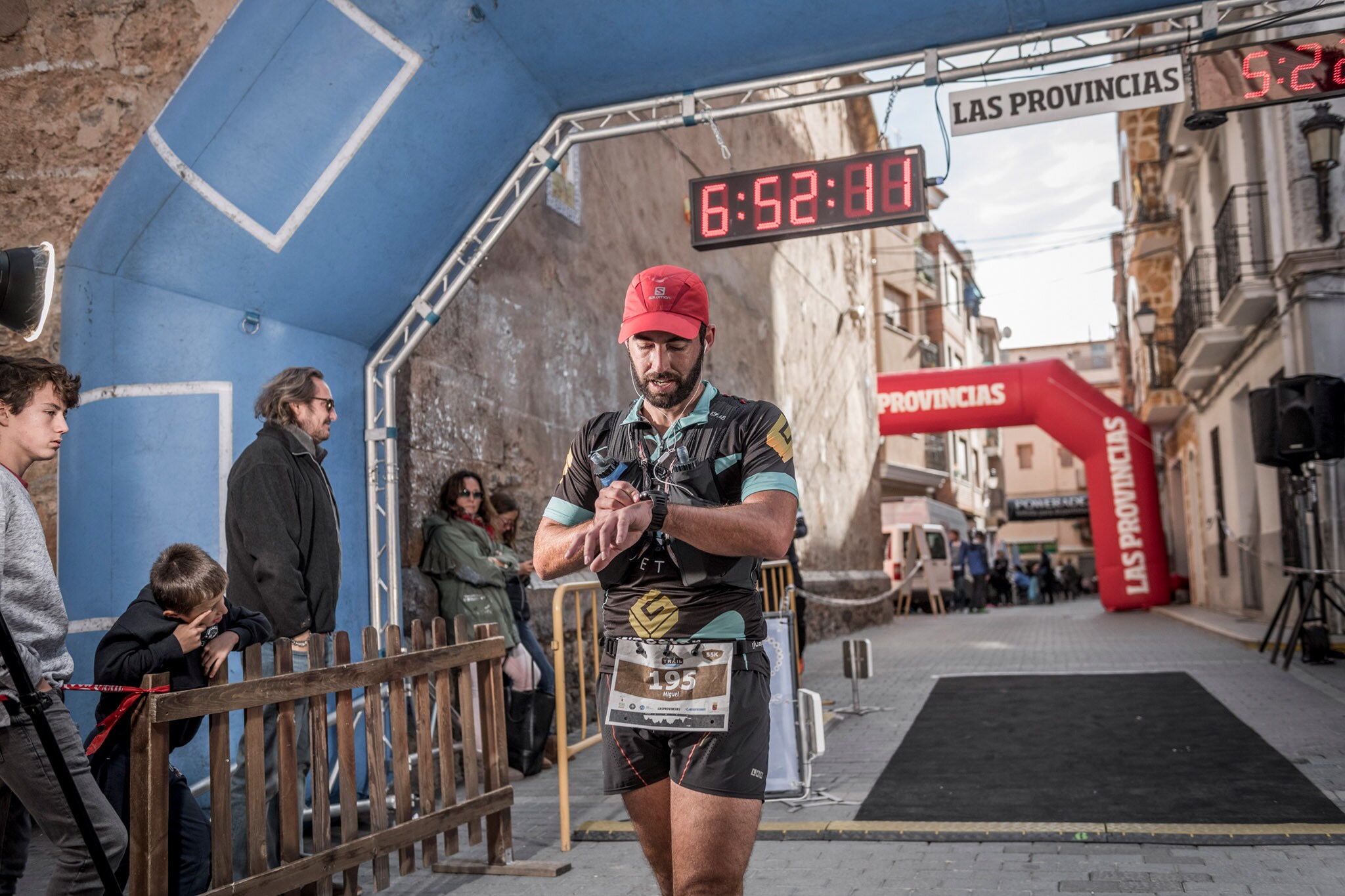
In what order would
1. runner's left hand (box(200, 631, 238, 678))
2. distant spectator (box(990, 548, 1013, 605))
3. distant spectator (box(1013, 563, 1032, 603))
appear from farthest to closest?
1. distant spectator (box(1013, 563, 1032, 603))
2. distant spectator (box(990, 548, 1013, 605))
3. runner's left hand (box(200, 631, 238, 678))

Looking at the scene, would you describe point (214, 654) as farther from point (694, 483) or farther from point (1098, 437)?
point (1098, 437)

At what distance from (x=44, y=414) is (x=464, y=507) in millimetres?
3820

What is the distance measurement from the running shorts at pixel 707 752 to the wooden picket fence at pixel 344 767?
5.23ft

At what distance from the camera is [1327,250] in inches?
515

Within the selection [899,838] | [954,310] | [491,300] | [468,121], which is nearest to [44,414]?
[468,121]

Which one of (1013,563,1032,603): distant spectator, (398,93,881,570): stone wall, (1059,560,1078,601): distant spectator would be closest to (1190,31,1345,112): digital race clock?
(398,93,881,570): stone wall

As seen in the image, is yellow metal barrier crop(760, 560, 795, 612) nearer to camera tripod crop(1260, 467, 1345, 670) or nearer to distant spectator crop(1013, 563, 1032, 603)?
camera tripod crop(1260, 467, 1345, 670)

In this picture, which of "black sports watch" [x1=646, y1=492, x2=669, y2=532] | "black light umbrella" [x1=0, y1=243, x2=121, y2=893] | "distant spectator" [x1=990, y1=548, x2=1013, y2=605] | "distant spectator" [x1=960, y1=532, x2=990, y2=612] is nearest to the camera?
"black sports watch" [x1=646, y1=492, x2=669, y2=532]

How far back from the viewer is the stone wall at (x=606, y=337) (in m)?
7.89

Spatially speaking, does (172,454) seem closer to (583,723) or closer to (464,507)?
(464,507)

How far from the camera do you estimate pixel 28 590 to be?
3301mm

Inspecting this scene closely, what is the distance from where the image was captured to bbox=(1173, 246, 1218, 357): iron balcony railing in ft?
60.7

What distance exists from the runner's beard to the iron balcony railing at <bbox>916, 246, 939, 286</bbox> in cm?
3398

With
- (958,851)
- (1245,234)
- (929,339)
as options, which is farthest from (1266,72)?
(929,339)
